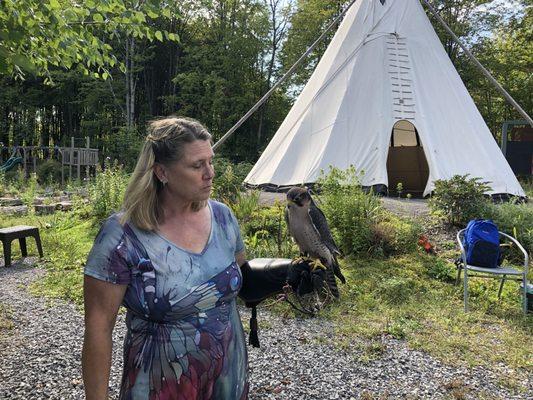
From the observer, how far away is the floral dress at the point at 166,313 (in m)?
1.39

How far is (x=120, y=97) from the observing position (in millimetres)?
24297

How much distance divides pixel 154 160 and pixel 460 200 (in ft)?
20.3

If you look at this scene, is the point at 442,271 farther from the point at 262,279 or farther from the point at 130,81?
the point at 130,81

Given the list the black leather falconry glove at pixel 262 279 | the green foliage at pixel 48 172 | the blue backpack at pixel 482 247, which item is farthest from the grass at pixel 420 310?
the green foliage at pixel 48 172

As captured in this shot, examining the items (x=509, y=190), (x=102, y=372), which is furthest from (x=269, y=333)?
(x=509, y=190)

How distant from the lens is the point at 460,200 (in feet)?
22.5

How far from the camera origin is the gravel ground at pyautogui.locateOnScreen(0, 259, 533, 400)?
3.02 metres

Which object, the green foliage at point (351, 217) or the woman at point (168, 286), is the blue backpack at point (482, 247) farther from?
the woman at point (168, 286)

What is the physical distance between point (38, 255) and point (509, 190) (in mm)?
8559

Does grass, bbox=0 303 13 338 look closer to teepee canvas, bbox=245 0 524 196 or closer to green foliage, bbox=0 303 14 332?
green foliage, bbox=0 303 14 332

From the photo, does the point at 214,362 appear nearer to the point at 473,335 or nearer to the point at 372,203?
the point at 473,335

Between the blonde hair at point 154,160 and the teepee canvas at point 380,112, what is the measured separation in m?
7.92

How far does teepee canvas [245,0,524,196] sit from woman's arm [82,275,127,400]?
814 cm

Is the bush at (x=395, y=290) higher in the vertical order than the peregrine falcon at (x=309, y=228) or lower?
lower
